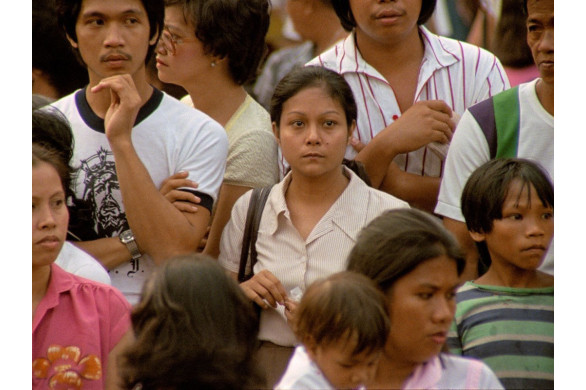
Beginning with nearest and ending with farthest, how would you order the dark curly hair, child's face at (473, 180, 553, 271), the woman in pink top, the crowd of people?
1. the dark curly hair
2. the crowd of people
3. the woman in pink top
4. child's face at (473, 180, 553, 271)

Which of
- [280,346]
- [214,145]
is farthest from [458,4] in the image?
[280,346]

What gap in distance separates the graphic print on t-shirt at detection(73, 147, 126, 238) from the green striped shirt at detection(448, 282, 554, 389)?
0.99 meters

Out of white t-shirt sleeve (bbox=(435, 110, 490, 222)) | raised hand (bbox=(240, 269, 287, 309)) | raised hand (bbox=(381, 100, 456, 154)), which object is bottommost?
raised hand (bbox=(240, 269, 287, 309))

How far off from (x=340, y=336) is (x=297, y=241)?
0.82 meters

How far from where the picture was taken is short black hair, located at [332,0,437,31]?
3.58m

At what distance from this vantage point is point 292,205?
3180 mm

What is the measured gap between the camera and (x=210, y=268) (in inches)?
90.4

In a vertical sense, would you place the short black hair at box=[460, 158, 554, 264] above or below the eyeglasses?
below

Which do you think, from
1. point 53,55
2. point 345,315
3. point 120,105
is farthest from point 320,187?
point 53,55

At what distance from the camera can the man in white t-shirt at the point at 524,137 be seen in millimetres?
3086

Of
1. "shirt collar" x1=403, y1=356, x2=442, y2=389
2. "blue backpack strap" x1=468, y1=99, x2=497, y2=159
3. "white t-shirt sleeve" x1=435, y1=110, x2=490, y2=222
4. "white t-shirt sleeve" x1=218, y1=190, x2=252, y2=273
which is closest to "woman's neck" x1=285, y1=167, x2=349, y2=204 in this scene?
"white t-shirt sleeve" x1=218, y1=190, x2=252, y2=273

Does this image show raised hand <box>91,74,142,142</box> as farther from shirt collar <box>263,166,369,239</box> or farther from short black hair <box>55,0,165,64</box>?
Result: shirt collar <box>263,166,369,239</box>

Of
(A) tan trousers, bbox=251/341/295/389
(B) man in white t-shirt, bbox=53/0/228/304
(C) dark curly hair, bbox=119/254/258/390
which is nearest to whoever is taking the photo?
(C) dark curly hair, bbox=119/254/258/390
